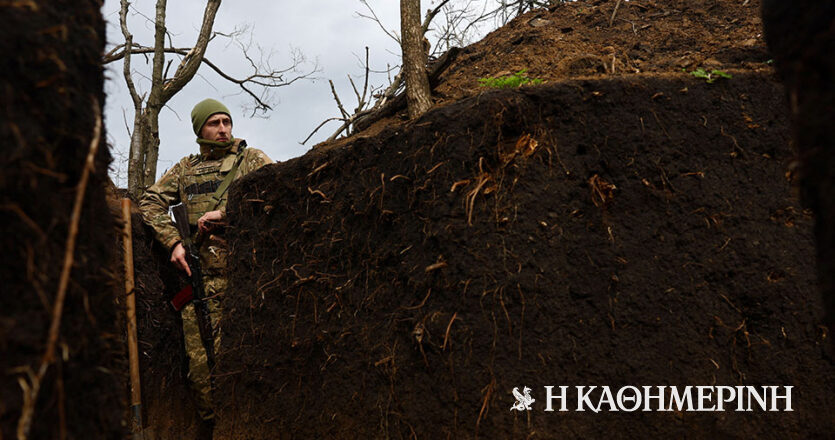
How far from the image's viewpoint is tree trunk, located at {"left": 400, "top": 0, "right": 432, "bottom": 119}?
5078mm

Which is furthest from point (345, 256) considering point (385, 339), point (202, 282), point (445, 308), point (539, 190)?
point (202, 282)

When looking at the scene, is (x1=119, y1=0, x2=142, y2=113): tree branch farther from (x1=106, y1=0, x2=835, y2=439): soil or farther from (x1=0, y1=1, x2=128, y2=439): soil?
(x1=0, y1=1, x2=128, y2=439): soil

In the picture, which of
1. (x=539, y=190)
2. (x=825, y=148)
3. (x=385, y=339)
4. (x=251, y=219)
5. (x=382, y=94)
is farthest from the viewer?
(x=382, y=94)

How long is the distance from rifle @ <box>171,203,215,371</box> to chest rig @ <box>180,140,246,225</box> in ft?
1.06

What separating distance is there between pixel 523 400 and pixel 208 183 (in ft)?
11.9

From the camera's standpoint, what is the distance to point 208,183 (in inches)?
198

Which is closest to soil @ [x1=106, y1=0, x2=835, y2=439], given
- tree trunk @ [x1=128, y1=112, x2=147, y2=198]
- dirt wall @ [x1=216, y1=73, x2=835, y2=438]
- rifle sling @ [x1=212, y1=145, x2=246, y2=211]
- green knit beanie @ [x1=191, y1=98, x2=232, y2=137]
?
dirt wall @ [x1=216, y1=73, x2=835, y2=438]

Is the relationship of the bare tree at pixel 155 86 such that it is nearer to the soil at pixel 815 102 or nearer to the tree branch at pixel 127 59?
the tree branch at pixel 127 59

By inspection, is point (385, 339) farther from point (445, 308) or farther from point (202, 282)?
point (202, 282)

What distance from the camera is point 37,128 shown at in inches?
50.7

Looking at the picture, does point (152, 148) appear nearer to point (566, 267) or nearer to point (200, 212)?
point (200, 212)

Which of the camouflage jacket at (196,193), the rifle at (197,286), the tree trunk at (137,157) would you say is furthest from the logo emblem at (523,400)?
the tree trunk at (137,157)

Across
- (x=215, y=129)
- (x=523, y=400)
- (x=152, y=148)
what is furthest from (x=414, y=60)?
(x=152, y=148)

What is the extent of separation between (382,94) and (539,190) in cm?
484
